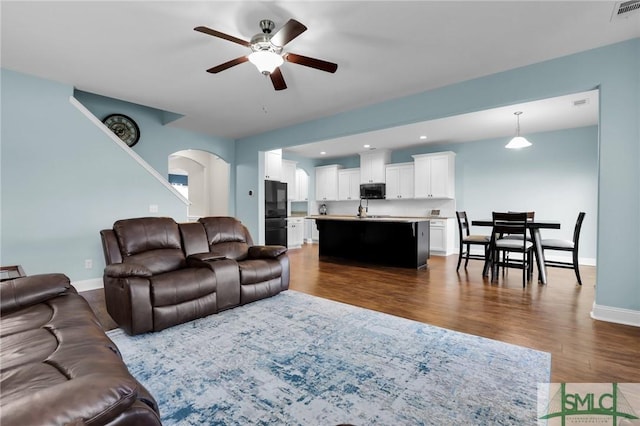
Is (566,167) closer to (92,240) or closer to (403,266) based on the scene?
(403,266)

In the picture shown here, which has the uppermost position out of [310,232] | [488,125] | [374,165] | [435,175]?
[488,125]

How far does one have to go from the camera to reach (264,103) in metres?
4.54

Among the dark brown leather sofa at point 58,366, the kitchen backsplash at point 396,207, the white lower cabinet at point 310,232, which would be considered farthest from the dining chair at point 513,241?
the white lower cabinet at point 310,232

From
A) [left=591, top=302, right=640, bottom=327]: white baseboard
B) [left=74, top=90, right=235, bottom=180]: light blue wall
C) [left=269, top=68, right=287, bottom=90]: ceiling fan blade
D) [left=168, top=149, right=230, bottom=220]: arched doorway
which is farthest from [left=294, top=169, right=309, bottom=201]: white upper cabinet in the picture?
[left=591, top=302, right=640, bottom=327]: white baseboard

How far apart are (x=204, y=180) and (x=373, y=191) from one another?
198 inches

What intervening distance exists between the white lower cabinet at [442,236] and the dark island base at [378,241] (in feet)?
5.10

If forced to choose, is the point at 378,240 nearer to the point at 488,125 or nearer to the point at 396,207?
the point at 396,207

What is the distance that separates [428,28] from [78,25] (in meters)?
3.13

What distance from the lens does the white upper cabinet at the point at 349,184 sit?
28.4ft

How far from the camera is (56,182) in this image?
12.6ft

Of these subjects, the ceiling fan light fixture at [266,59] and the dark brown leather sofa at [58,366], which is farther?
the ceiling fan light fixture at [266,59]

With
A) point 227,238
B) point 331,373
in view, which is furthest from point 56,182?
point 331,373

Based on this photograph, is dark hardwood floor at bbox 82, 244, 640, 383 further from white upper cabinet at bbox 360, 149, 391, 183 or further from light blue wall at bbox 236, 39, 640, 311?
white upper cabinet at bbox 360, 149, 391, 183

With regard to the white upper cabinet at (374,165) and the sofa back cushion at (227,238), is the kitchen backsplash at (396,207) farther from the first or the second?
the sofa back cushion at (227,238)
